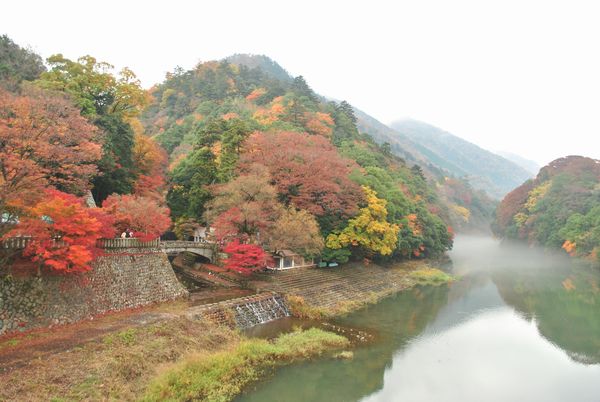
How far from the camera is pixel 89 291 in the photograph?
64.8 feet

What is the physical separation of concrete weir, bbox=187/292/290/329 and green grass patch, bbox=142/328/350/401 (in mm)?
2852

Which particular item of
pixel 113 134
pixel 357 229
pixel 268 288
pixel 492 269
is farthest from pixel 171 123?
pixel 492 269

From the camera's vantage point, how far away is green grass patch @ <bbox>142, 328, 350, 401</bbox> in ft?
46.7

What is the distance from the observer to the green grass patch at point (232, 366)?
46.7 ft

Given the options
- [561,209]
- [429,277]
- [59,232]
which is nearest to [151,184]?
[59,232]

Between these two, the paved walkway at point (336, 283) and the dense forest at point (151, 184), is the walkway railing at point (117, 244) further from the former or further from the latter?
the paved walkway at point (336, 283)

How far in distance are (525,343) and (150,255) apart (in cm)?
2441

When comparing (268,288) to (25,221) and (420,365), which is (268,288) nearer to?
(420,365)

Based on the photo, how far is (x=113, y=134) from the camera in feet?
103

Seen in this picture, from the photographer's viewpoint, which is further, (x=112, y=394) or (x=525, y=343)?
(x=525, y=343)

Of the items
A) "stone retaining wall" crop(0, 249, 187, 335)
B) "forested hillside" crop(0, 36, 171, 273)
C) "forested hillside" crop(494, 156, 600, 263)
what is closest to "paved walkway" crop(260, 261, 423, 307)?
"stone retaining wall" crop(0, 249, 187, 335)

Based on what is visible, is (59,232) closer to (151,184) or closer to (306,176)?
(151,184)

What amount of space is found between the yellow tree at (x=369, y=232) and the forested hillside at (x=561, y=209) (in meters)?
33.8

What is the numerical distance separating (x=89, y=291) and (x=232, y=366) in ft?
28.5
